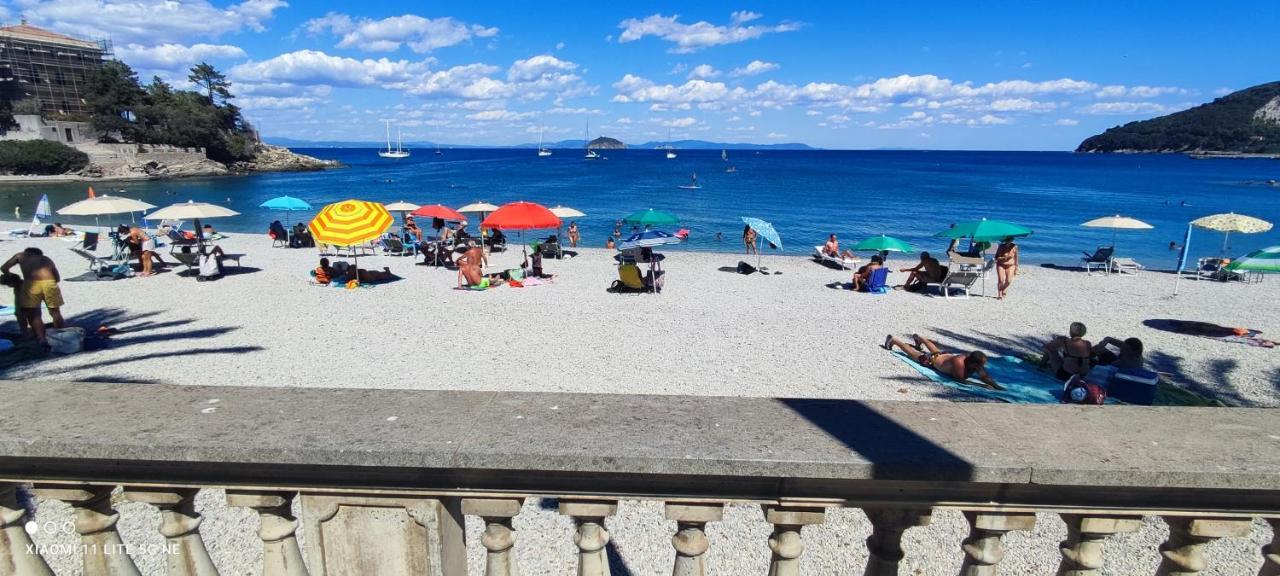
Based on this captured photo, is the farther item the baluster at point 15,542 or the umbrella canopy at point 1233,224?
the umbrella canopy at point 1233,224

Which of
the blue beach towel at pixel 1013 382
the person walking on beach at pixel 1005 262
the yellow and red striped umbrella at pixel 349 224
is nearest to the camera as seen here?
the blue beach towel at pixel 1013 382

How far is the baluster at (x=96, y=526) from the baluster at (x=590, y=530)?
1.15 meters

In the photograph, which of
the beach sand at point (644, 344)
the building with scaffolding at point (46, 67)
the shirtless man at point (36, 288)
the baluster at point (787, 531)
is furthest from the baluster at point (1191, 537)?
the building with scaffolding at point (46, 67)

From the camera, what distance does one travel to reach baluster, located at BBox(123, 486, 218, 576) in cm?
155

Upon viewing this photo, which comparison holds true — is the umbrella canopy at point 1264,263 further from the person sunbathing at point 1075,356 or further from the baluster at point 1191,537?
the baluster at point 1191,537

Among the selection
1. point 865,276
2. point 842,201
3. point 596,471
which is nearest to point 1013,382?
point 865,276

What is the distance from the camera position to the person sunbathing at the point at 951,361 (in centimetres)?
836

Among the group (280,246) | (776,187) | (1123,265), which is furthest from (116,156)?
(1123,265)

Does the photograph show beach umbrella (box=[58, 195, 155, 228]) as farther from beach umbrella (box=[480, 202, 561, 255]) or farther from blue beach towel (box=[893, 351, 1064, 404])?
blue beach towel (box=[893, 351, 1064, 404])

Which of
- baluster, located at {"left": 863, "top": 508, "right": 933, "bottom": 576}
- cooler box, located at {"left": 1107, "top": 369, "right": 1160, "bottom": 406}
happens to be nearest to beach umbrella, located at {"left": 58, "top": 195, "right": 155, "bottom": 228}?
baluster, located at {"left": 863, "top": 508, "right": 933, "bottom": 576}

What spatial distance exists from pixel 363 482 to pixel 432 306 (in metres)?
11.7

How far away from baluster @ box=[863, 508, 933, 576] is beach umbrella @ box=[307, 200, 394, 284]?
1257 cm

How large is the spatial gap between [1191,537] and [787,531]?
951 millimetres

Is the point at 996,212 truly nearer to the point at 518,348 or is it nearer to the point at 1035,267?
the point at 1035,267
